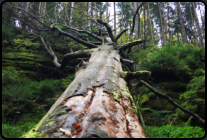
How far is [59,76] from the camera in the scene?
8859 millimetres

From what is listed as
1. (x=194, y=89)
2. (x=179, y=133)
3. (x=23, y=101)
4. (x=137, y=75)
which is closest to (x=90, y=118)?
(x=137, y=75)

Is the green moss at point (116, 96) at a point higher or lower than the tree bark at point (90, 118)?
higher

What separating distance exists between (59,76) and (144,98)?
586 centimetres

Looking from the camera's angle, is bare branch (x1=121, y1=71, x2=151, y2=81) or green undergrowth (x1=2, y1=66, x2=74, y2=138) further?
green undergrowth (x1=2, y1=66, x2=74, y2=138)

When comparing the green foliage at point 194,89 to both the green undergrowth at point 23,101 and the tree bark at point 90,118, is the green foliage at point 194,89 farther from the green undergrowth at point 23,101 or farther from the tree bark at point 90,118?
the green undergrowth at point 23,101

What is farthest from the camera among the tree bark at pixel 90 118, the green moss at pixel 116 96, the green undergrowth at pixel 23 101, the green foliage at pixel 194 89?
the green undergrowth at pixel 23 101

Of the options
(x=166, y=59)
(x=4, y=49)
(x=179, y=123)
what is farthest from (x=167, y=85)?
(x=4, y=49)

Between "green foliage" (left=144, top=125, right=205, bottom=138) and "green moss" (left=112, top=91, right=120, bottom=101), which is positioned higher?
"green moss" (left=112, top=91, right=120, bottom=101)

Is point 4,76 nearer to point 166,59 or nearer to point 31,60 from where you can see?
point 31,60

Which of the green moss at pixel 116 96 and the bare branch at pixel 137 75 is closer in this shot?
the green moss at pixel 116 96

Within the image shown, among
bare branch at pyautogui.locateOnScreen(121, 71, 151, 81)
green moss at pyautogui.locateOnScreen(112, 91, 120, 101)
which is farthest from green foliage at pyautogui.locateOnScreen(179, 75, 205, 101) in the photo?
green moss at pyautogui.locateOnScreen(112, 91, 120, 101)

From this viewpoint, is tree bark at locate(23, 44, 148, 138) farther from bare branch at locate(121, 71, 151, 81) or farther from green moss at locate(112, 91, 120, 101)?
bare branch at locate(121, 71, 151, 81)

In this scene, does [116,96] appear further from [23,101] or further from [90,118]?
[23,101]

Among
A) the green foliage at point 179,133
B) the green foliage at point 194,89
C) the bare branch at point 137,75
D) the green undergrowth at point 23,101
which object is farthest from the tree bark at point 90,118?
the green foliage at point 194,89
